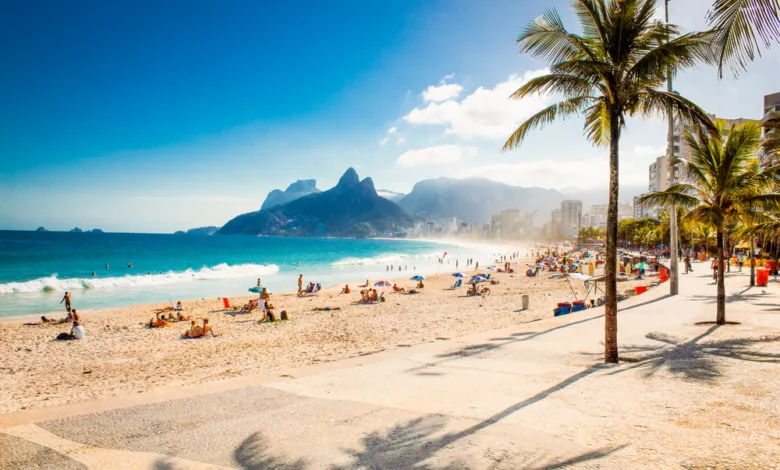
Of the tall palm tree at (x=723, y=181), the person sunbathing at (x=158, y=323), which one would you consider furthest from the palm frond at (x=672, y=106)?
the person sunbathing at (x=158, y=323)

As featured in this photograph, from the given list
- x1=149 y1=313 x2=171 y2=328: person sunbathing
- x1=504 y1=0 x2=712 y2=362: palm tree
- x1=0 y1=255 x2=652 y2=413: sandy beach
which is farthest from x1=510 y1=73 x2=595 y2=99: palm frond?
x1=149 y1=313 x2=171 y2=328: person sunbathing

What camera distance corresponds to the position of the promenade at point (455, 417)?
161 inches

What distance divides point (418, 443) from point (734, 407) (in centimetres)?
406

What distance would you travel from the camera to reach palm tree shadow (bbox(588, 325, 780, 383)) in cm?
664

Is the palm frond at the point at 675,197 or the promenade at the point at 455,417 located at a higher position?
the palm frond at the point at 675,197

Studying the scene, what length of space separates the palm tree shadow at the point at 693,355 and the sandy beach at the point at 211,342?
5764 mm

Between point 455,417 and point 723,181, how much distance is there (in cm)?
961

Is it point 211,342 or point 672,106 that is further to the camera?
point 211,342

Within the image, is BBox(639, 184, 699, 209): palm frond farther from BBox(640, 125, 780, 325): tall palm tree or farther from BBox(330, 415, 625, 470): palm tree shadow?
BBox(330, 415, 625, 470): palm tree shadow

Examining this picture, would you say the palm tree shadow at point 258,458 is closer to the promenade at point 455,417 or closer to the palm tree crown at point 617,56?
the promenade at point 455,417

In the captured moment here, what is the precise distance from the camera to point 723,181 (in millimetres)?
9961

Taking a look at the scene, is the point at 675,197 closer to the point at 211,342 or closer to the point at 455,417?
the point at 455,417

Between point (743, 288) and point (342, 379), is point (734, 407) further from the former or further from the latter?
point (743, 288)

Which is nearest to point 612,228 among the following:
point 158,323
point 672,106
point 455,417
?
point 672,106
